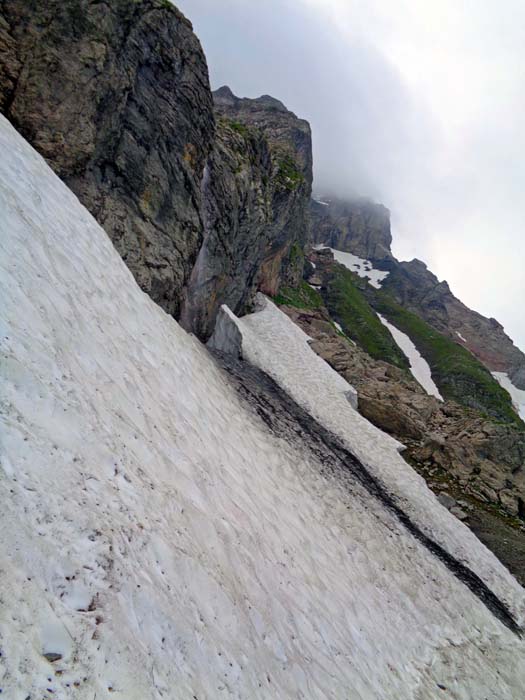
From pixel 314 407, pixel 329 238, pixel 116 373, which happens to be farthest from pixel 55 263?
pixel 329 238

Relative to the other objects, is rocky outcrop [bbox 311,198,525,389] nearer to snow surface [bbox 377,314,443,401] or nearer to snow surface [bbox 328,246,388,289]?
snow surface [bbox 328,246,388,289]

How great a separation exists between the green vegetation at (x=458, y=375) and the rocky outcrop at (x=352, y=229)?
51.3 m

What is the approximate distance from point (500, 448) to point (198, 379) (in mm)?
22933

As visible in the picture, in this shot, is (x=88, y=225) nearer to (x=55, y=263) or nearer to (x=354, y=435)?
(x=55, y=263)

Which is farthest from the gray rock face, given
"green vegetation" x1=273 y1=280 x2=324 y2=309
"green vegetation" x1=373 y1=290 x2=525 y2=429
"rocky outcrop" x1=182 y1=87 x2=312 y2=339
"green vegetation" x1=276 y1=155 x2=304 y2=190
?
"green vegetation" x1=373 y1=290 x2=525 y2=429

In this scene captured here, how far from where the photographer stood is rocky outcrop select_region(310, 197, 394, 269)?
141875 mm

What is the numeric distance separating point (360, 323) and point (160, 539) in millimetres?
75253

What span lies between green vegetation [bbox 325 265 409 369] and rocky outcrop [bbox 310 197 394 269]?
189 feet

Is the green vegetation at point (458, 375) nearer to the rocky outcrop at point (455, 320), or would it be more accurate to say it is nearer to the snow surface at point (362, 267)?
the rocky outcrop at point (455, 320)

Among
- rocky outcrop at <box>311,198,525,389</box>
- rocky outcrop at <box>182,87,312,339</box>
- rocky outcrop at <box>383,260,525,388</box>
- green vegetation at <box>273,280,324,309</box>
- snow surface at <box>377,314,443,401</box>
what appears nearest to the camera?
rocky outcrop at <box>182,87,312,339</box>

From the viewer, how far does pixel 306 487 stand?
1384 cm

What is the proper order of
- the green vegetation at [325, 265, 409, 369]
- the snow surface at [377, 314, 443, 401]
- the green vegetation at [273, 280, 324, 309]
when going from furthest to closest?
1. the green vegetation at [325, 265, 409, 369]
2. the snow surface at [377, 314, 443, 401]
3. the green vegetation at [273, 280, 324, 309]

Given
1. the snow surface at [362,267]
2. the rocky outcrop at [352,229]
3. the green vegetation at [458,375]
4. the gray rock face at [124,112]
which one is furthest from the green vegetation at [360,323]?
the gray rock face at [124,112]

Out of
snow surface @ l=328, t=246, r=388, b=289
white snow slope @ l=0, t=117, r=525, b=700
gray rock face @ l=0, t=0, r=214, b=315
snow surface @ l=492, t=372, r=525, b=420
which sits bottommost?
white snow slope @ l=0, t=117, r=525, b=700
